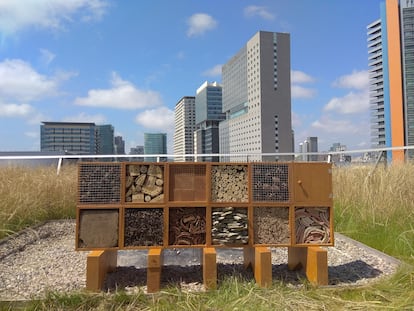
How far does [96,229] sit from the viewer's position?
3162mm

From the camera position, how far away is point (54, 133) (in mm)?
47000

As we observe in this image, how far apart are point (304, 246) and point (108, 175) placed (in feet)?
6.08

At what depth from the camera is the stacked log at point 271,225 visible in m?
3.27

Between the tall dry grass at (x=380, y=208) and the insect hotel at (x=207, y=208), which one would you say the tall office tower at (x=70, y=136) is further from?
the insect hotel at (x=207, y=208)

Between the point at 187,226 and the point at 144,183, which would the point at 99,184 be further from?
the point at 187,226

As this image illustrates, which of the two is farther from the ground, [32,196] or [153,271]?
[32,196]

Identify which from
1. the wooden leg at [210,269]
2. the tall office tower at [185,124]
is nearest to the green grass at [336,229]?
the wooden leg at [210,269]

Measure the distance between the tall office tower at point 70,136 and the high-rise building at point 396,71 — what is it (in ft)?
161

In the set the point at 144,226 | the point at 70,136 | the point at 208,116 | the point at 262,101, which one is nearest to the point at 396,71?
the point at 262,101

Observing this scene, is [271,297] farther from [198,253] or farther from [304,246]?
[198,253]

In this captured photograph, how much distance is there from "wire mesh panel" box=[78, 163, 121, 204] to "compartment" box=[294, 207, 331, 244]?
1.63 metres

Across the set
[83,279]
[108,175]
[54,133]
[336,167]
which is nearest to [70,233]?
[83,279]

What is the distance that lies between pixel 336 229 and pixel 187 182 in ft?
10.6

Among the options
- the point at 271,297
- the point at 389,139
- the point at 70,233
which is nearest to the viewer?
the point at 271,297
